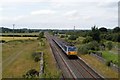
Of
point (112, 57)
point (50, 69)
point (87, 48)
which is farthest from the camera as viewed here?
point (87, 48)

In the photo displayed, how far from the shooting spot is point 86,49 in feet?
171

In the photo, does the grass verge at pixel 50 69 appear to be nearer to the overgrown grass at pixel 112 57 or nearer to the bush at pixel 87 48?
the overgrown grass at pixel 112 57

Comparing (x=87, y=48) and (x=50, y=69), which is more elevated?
(x=87, y=48)

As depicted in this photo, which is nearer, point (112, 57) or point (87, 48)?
point (112, 57)

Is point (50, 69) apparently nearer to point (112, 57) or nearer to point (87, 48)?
point (112, 57)

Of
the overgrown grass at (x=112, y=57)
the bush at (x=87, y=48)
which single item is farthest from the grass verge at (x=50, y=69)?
the bush at (x=87, y=48)

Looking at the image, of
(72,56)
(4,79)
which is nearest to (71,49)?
(72,56)

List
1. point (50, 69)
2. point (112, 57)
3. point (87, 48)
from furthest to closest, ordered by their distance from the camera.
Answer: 1. point (87, 48)
2. point (112, 57)
3. point (50, 69)

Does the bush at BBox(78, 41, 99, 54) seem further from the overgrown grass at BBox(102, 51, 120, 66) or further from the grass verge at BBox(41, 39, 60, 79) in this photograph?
the grass verge at BBox(41, 39, 60, 79)

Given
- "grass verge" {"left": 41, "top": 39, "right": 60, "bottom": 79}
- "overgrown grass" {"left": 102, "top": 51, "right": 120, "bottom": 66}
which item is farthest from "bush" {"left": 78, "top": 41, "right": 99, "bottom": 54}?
"grass verge" {"left": 41, "top": 39, "right": 60, "bottom": 79}

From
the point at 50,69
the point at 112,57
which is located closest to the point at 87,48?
the point at 112,57

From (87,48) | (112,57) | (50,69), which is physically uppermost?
(87,48)

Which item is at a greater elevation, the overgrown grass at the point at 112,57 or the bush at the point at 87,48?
the bush at the point at 87,48

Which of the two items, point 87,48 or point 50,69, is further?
point 87,48
